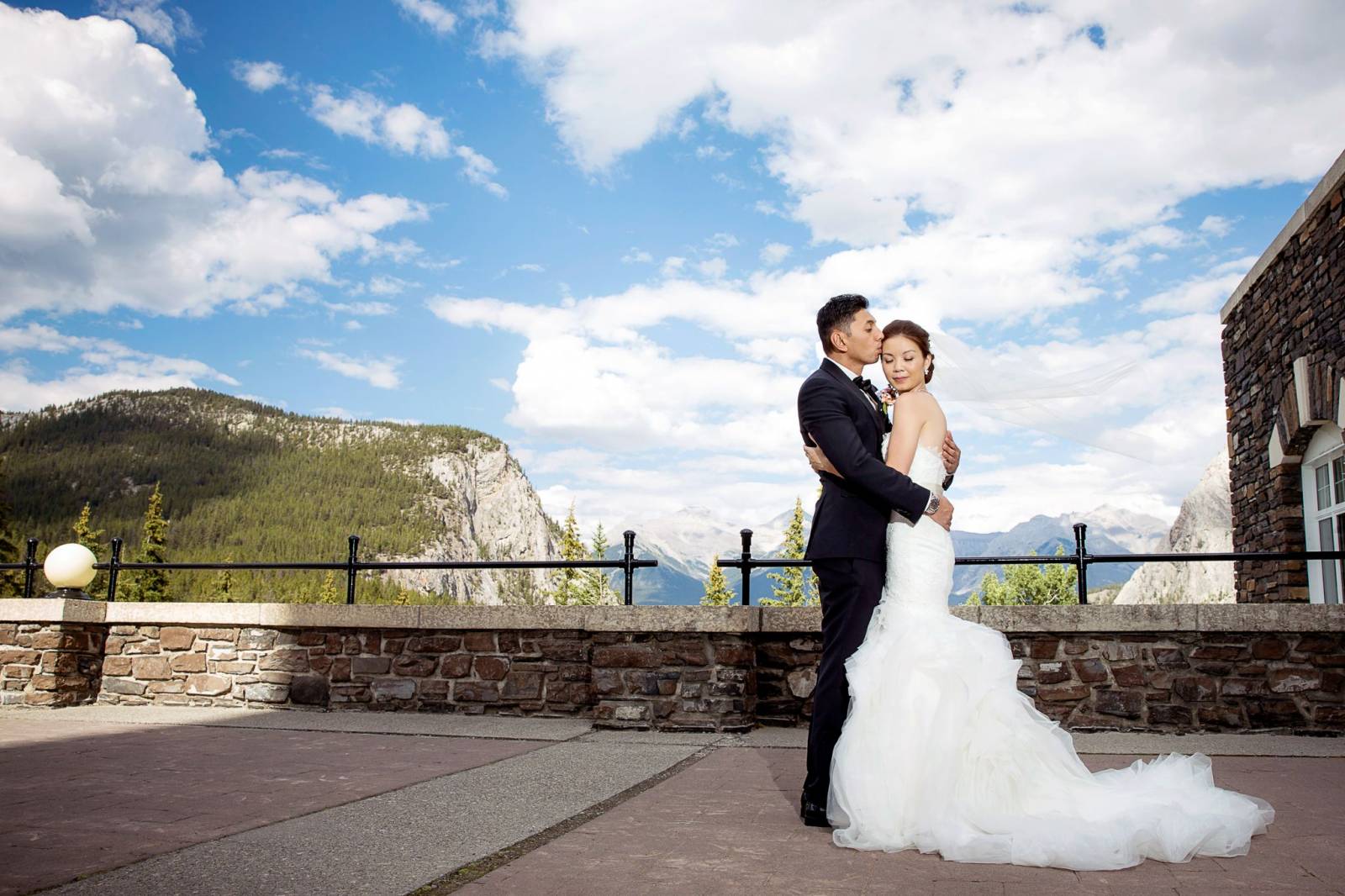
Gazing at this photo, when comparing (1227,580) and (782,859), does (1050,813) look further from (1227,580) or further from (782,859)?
(1227,580)

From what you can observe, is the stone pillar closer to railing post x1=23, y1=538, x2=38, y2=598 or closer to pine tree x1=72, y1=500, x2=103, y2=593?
railing post x1=23, y1=538, x2=38, y2=598

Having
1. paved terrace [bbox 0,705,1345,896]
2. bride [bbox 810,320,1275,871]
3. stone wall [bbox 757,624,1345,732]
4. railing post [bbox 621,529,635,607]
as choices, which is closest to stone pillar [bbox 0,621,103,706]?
paved terrace [bbox 0,705,1345,896]

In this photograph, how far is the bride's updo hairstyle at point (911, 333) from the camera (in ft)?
13.1

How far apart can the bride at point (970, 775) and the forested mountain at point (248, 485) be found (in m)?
134

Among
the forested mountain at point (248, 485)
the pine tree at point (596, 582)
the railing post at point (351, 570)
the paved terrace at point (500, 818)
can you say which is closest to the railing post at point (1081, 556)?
the paved terrace at point (500, 818)

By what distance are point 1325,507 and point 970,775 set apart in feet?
30.1

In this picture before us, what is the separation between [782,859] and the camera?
3.15 m

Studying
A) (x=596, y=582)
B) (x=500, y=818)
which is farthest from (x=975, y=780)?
(x=596, y=582)

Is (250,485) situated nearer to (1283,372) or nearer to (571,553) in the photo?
(571,553)

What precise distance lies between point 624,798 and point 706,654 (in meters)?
2.40

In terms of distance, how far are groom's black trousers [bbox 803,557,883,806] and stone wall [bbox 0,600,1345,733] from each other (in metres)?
2.65

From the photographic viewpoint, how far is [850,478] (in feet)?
12.3

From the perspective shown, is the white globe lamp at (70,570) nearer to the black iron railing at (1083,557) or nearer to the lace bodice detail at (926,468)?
the black iron railing at (1083,557)

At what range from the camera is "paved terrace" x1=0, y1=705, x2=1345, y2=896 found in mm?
2859
